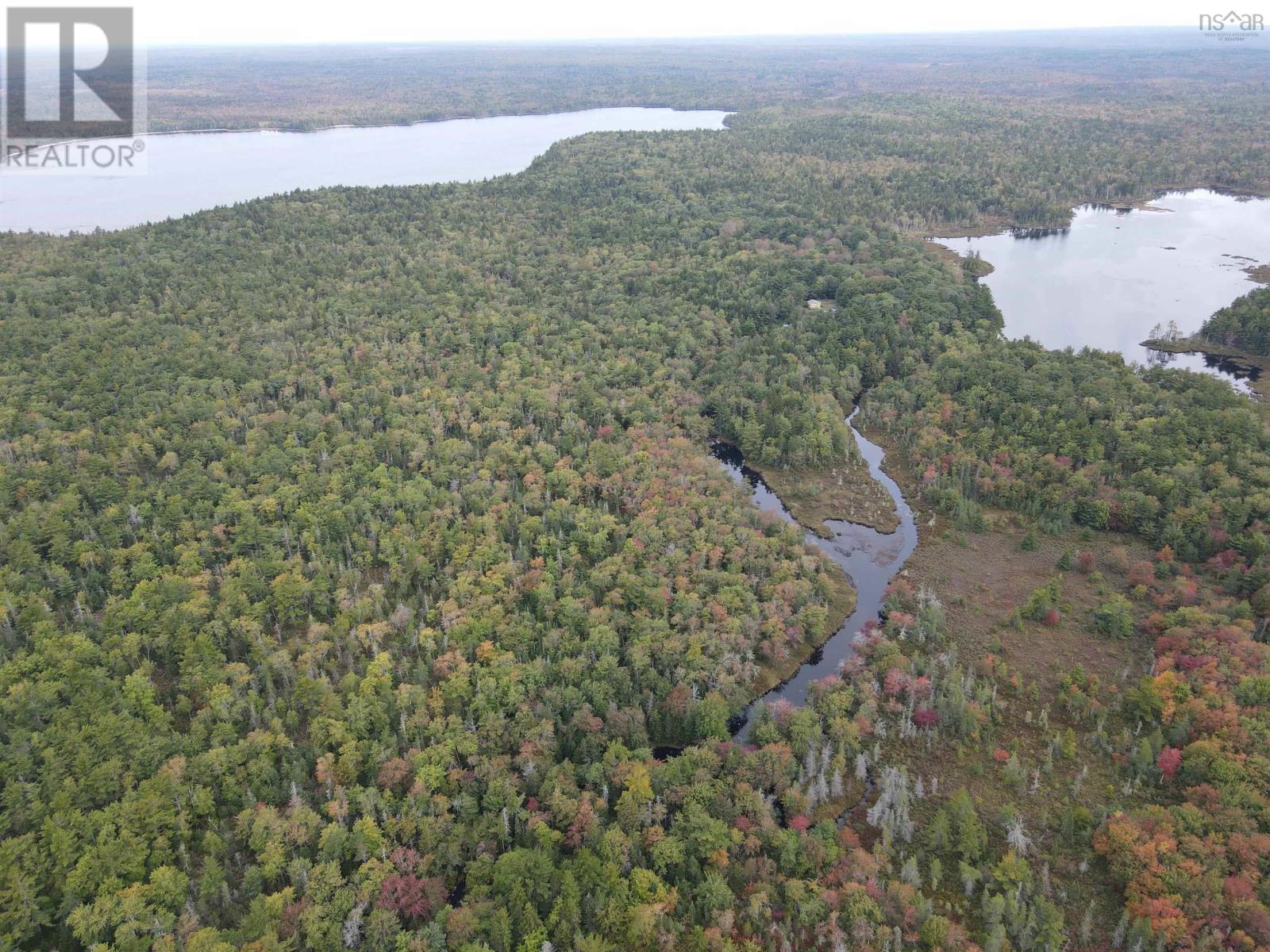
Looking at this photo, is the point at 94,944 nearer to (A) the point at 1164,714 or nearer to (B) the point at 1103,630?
(A) the point at 1164,714

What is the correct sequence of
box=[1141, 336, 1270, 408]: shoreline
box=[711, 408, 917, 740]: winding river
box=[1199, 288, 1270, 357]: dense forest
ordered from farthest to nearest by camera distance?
box=[1199, 288, 1270, 357]: dense forest → box=[1141, 336, 1270, 408]: shoreline → box=[711, 408, 917, 740]: winding river

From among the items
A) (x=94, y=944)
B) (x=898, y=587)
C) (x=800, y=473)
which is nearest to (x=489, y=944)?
(x=94, y=944)

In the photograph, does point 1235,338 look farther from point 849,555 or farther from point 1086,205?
point 1086,205

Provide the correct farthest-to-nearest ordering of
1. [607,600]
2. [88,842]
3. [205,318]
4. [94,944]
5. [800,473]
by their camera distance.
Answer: [205,318] < [800,473] < [607,600] < [88,842] < [94,944]

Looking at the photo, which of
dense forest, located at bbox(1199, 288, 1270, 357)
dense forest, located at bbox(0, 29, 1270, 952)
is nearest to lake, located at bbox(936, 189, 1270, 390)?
dense forest, located at bbox(1199, 288, 1270, 357)

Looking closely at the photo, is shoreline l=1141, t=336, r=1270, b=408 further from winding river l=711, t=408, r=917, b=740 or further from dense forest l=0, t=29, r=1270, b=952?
winding river l=711, t=408, r=917, b=740

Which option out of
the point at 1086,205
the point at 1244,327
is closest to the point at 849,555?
the point at 1244,327

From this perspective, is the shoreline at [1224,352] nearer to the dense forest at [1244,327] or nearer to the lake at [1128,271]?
the dense forest at [1244,327]
